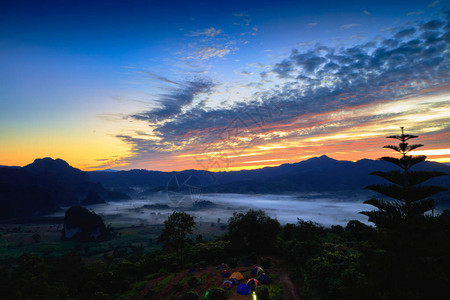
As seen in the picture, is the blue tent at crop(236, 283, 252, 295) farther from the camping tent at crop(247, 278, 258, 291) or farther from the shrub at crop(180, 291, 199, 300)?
the shrub at crop(180, 291, 199, 300)

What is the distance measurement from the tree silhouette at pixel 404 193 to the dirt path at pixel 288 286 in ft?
64.3

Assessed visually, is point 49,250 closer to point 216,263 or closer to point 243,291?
point 216,263

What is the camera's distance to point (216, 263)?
46.2 m

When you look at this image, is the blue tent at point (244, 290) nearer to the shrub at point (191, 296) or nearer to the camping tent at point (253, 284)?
the camping tent at point (253, 284)

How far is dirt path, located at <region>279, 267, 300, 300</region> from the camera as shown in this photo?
2750cm

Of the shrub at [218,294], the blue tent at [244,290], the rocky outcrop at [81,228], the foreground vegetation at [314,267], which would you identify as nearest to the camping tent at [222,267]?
the foreground vegetation at [314,267]

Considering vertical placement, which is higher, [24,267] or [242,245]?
[242,245]

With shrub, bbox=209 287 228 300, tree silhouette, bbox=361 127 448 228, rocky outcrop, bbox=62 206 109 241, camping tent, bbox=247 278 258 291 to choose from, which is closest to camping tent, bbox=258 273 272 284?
camping tent, bbox=247 278 258 291

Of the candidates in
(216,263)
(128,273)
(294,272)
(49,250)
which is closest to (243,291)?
(294,272)

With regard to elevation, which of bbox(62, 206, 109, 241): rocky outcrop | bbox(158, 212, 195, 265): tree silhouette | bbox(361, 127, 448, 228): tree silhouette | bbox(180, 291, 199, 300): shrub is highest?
bbox(361, 127, 448, 228): tree silhouette

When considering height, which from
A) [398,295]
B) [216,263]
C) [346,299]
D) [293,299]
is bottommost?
[216,263]

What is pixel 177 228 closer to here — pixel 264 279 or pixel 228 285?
pixel 228 285

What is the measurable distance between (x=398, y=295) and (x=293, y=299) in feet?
60.5

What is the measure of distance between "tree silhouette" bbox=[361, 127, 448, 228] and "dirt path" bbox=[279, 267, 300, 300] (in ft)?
64.3
